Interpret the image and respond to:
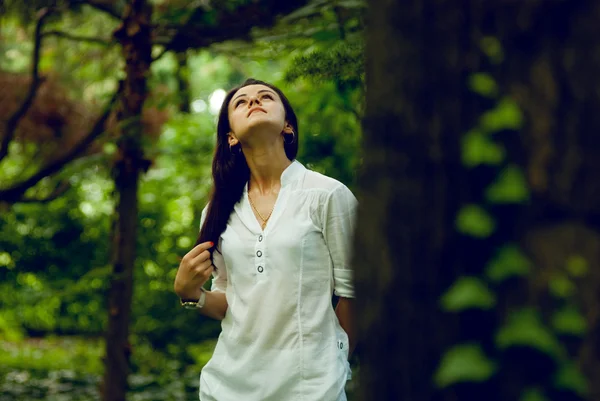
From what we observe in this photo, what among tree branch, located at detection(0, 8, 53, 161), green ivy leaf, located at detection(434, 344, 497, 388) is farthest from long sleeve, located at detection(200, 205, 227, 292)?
tree branch, located at detection(0, 8, 53, 161)

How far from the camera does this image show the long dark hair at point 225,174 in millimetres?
2807

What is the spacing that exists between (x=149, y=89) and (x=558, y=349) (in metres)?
3.83

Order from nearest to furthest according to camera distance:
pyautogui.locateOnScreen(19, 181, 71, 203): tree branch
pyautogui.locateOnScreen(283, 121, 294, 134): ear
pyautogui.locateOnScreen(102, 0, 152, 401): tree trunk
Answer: pyautogui.locateOnScreen(283, 121, 294, 134): ear < pyautogui.locateOnScreen(102, 0, 152, 401): tree trunk < pyautogui.locateOnScreen(19, 181, 71, 203): tree branch

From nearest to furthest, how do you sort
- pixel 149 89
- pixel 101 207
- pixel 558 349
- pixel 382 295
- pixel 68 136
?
pixel 558 349, pixel 382 295, pixel 149 89, pixel 68 136, pixel 101 207

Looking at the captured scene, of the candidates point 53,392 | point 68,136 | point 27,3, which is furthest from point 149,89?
point 53,392

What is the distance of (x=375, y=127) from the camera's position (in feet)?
4.45

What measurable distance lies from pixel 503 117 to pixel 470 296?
0.30 metres

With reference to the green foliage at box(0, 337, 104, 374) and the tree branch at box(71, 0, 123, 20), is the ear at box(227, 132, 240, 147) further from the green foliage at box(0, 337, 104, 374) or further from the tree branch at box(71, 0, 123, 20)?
the green foliage at box(0, 337, 104, 374)

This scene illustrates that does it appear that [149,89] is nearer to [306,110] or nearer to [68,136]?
[306,110]

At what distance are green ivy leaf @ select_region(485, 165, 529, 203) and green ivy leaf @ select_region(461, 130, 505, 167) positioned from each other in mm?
26

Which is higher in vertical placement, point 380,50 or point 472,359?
point 380,50

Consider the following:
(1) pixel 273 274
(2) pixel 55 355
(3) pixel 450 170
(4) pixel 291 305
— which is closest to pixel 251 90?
(1) pixel 273 274

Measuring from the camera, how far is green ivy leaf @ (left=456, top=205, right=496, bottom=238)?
4.03 feet

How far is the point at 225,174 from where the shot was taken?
9.68 feet
